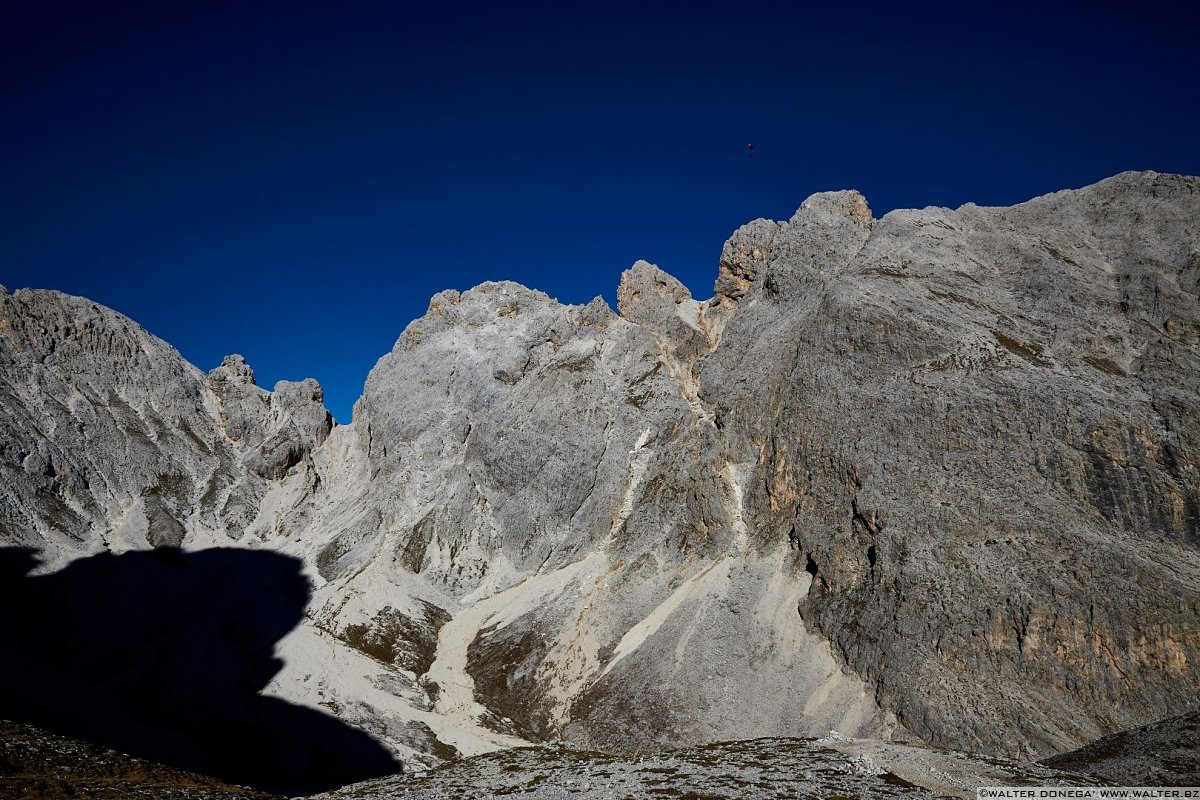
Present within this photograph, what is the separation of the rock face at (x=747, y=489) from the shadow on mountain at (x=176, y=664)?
5865 mm

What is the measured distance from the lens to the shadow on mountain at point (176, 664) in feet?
249

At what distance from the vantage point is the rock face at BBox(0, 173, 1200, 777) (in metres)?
68.6

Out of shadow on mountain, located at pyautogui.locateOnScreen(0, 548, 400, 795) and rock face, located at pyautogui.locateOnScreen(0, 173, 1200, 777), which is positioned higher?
rock face, located at pyautogui.locateOnScreen(0, 173, 1200, 777)

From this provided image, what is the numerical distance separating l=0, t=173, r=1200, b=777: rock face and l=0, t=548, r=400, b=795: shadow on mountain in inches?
231

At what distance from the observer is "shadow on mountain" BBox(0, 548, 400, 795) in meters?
75.9

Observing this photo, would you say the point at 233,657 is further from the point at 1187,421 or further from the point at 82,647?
the point at 1187,421

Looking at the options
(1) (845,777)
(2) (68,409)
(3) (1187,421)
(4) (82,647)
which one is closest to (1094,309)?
(3) (1187,421)

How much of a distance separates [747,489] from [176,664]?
3664 inches

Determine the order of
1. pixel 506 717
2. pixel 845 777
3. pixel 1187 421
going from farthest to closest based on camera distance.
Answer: pixel 506 717 → pixel 1187 421 → pixel 845 777

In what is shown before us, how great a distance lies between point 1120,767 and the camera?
42344 millimetres

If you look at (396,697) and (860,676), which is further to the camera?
(396,697)

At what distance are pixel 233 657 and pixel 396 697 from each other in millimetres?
29775

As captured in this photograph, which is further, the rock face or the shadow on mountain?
the shadow on mountain

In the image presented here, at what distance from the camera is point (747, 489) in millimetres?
104938
